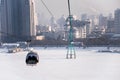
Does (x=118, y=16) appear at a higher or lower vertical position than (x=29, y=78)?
higher

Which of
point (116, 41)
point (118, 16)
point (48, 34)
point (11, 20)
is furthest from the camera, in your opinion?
point (48, 34)

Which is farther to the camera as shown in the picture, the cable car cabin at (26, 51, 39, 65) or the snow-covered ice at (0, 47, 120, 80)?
the snow-covered ice at (0, 47, 120, 80)

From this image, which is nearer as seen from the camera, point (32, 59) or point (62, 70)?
point (32, 59)

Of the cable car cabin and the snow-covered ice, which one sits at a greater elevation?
the cable car cabin

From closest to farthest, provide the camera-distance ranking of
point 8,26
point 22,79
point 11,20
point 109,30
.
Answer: point 8,26
point 11,20
point 22,79
point 109,30

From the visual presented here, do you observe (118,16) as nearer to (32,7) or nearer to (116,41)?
(116,41)

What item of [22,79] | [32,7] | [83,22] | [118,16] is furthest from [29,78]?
[83,22]

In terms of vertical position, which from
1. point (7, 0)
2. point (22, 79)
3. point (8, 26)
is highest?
point (7, 0)

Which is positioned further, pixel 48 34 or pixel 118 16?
pixel 48 34

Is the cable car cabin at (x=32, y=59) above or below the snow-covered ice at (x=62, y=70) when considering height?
above

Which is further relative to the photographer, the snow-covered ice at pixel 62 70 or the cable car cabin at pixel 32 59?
the snow-covered ice at pixel 62 70

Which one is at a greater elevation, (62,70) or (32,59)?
(32,59)
